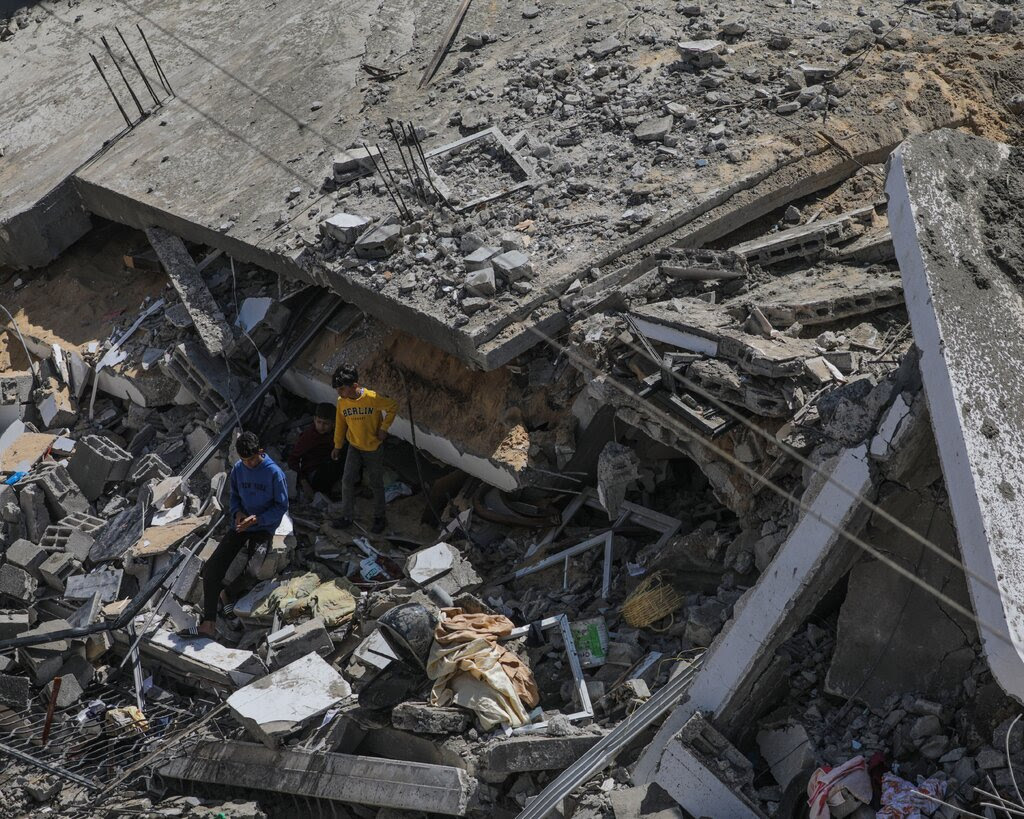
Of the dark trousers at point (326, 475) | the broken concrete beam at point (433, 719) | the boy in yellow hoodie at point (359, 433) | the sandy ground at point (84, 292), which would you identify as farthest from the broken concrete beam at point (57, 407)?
the broken concrete beam at point (433, 719)

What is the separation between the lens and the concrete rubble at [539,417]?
545 centimetres

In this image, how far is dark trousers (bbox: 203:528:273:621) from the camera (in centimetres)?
774

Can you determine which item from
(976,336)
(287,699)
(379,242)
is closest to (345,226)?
(379,242)

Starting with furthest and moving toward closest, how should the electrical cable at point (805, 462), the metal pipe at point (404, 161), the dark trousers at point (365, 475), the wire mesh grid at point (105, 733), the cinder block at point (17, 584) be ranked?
the metal pipe at point (404, 161) → the cinder block at point (17, 584) → the dark trousers at point (365, 475) → the wire mesh grid at point (105, 733) → the electrical cable at point (805, 462)

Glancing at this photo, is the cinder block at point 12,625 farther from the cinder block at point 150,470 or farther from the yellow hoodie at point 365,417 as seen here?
the yellow hoodie at point 365,417

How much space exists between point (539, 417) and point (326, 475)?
6.35 ft

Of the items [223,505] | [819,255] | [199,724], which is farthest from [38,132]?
[819,255]

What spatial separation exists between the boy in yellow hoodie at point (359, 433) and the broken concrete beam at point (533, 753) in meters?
2.50

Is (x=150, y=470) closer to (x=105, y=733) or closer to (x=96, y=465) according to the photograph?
(x=96, y=465)

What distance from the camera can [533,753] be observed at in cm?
603

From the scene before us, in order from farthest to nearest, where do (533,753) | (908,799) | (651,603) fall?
1. (651,603)
2. (533,753)
3. (908,799)

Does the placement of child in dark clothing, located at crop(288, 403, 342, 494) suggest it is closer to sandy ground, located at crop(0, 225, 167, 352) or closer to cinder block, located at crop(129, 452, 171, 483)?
cinder block, located at crop(129, 452, 171, 483)

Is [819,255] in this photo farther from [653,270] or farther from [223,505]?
[223,505]

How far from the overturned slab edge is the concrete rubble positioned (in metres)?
0.03
